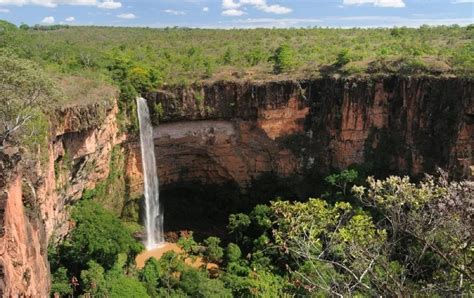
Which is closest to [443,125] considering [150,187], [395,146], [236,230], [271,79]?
[395,146]

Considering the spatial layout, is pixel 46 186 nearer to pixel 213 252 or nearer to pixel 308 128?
pixel 213 252

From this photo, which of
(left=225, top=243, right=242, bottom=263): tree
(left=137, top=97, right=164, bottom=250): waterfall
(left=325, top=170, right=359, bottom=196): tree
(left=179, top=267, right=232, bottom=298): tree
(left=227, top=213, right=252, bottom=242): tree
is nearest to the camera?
(left=179, top=267, right=232, bottom=298): tree

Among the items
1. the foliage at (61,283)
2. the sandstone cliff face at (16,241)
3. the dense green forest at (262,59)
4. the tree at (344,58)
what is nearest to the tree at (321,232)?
the sandstone cliff face at (16,241)

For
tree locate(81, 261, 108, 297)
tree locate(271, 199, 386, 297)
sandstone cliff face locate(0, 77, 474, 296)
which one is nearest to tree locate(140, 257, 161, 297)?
tree locate(81, 261, 108, 297)

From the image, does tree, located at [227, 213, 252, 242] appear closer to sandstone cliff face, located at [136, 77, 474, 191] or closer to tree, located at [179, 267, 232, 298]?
sandstone cliff face, located at [136, 77, 474, 191]

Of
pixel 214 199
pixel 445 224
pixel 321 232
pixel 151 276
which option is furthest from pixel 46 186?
pixel 214 199

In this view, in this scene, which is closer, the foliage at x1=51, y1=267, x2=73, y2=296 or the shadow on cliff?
the foliage at x1=51, y1=267, x2=73, y2=296

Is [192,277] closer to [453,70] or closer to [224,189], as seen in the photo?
[224,189]

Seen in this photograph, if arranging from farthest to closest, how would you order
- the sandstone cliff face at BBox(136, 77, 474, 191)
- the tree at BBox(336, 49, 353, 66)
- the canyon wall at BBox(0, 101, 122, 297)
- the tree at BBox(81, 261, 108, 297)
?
the tree at BBox(336, 49, 353, 66) → the sandstone cliff face at BBox(136, 77, 474, 191) → the tree at BBox(81, 261, 108, 297) → the canyon wall at BBox(0, 101, 122, 297)
